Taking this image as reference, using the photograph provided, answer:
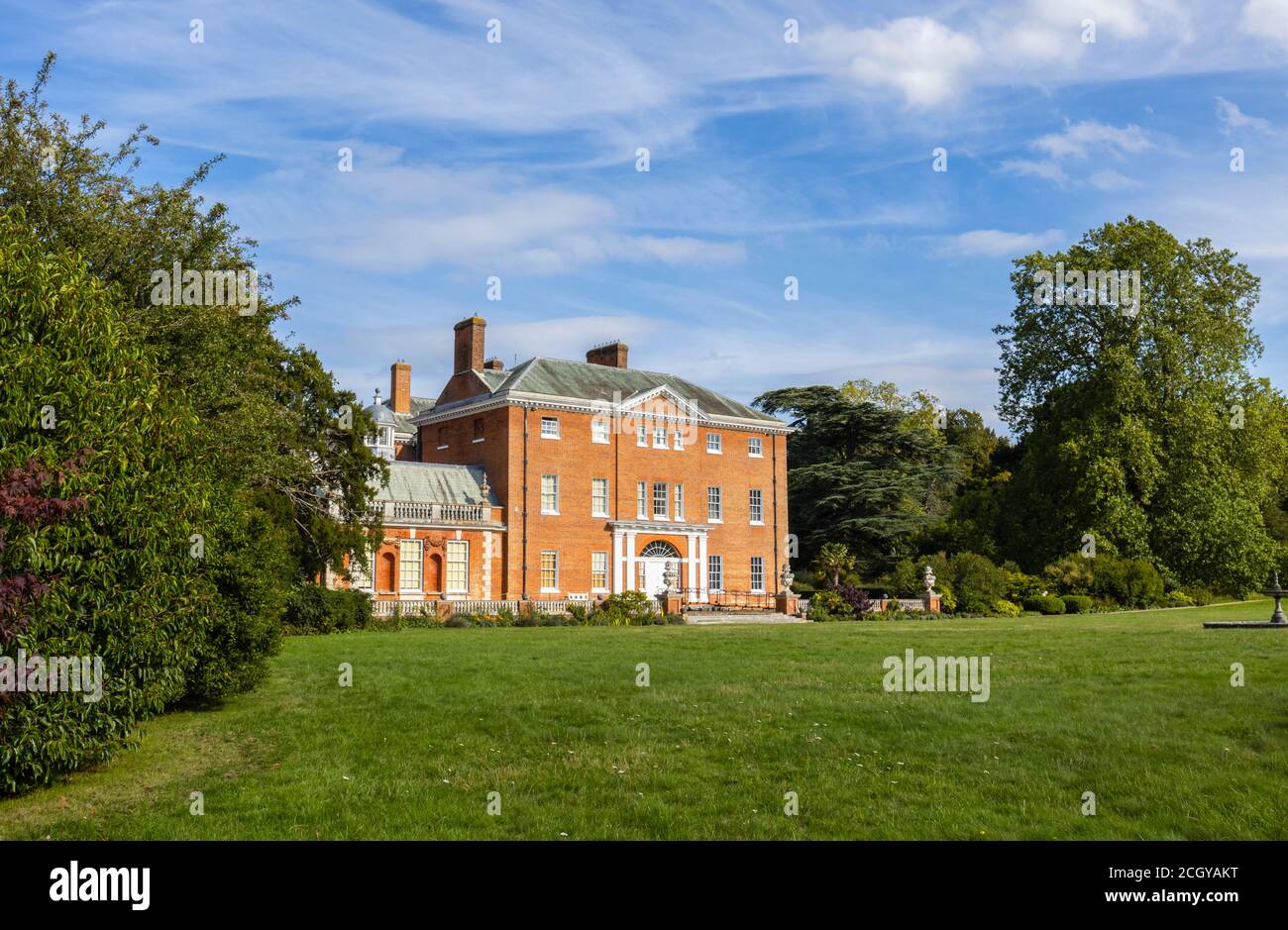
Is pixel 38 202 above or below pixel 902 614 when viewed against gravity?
above

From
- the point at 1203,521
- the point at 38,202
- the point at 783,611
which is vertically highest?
the point at 38,202

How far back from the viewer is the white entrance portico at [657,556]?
50.4m

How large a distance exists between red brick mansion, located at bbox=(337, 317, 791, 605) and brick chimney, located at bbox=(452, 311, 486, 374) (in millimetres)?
75

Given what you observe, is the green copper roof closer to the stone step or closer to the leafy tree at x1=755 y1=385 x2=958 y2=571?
the leafy tree at x1=755 y1=385 x2=958 y2=571

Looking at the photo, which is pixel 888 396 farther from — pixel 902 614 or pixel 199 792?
pixel 199 792

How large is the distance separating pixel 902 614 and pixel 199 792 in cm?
3434

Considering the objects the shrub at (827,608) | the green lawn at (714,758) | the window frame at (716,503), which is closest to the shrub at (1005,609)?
the shrub at (827,608)

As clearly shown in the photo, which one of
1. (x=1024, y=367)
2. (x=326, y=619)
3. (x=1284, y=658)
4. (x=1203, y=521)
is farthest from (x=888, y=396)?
(x=1284, y=658)

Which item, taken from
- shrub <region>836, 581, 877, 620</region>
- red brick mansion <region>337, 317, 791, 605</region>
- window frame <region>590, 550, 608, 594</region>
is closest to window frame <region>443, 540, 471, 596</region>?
red brick mansion <region>337, 317, 791, 605</region>

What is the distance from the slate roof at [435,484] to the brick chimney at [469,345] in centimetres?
600

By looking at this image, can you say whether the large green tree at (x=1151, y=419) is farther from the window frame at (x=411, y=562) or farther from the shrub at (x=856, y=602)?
the window frame at (x=411, y=562)

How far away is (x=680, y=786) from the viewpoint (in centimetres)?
1014

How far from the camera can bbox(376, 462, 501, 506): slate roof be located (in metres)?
46.3

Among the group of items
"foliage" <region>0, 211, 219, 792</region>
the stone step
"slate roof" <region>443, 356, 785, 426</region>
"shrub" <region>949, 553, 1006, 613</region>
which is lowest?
the stone step
